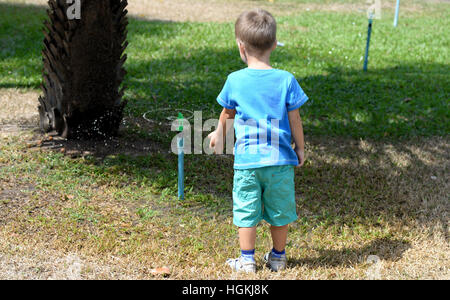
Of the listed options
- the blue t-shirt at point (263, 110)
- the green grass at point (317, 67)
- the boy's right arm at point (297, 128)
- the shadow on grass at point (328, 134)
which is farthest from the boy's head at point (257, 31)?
the green grass at point (317, 67)

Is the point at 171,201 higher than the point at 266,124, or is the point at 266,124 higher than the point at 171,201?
the point at 266,124

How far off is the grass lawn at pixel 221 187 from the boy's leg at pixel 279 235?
0.19m

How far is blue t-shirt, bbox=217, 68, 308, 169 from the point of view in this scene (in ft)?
10.9

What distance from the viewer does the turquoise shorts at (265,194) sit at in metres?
3.42

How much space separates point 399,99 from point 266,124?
561cm

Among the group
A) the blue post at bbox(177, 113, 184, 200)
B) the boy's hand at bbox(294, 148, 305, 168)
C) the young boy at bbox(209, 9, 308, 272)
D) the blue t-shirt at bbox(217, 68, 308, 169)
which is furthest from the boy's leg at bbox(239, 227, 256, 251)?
the blue post at bbox(177, 113, 184, 200)

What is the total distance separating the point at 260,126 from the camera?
3.36m

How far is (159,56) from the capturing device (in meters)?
10.7

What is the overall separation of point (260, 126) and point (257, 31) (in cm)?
58

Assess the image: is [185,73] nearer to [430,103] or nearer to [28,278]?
[430,103]

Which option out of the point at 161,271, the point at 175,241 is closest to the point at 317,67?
the point at 175,241

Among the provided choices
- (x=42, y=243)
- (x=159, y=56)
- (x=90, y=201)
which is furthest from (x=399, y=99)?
(x=42, y=243)

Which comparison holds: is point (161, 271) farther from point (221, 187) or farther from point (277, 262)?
point (221, 187)

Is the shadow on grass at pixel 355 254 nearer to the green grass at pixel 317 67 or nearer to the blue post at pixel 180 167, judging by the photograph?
the blue post at pixel 180 167
